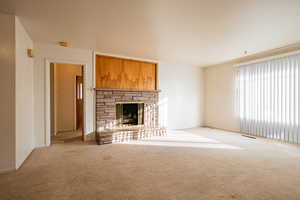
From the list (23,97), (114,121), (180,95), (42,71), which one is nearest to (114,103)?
(114,121)

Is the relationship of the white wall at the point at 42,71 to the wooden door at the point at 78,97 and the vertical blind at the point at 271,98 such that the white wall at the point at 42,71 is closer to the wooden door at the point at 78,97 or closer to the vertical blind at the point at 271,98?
the wooden door at the point at 78,97

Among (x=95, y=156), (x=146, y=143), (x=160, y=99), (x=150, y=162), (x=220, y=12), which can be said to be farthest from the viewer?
(x=160, y=99)

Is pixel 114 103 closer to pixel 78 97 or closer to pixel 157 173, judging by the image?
pixel 78 97

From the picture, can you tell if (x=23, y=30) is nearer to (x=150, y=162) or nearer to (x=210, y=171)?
(x=150, y=162)

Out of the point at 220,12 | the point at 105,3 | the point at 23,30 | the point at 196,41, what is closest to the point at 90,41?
the point at 23,30

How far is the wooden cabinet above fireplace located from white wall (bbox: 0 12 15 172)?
1.97 metres

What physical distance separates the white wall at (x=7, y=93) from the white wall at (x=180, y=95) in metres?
3.73

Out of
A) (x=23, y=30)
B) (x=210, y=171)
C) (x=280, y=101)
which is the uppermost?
(x=23, y=30)

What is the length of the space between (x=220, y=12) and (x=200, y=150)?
8.41 ft

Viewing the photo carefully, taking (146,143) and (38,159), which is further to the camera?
(146,143)

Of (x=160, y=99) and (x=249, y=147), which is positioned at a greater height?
(x=160, y=99)

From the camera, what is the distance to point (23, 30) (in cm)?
276

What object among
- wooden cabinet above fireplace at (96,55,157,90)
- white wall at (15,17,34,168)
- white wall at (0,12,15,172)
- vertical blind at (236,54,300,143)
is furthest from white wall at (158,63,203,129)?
white wall at (0,12,15,172)

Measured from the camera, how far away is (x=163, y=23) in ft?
8.64
